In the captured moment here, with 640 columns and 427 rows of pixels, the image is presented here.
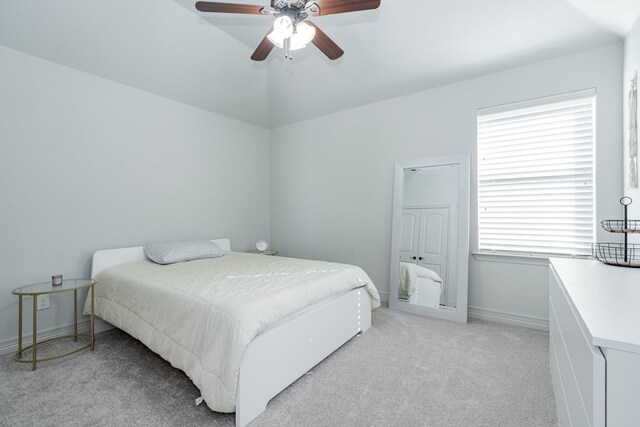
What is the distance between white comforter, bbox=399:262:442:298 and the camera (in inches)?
126

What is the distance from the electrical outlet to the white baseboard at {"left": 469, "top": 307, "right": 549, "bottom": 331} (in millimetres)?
3945

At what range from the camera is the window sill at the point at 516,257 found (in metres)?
2.71

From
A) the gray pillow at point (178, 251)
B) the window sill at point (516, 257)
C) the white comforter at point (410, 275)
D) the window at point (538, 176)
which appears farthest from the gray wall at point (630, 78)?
the gray pillow at point (178, 251)

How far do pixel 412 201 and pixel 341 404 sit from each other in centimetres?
225

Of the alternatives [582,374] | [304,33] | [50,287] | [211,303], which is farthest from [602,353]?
[50,287]

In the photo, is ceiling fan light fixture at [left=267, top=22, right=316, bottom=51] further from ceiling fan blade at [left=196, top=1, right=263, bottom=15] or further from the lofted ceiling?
the lofted ceiling

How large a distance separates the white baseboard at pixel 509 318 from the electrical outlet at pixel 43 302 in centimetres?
394

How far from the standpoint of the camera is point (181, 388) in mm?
1862

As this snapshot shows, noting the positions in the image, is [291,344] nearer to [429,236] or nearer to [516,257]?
[429,236]

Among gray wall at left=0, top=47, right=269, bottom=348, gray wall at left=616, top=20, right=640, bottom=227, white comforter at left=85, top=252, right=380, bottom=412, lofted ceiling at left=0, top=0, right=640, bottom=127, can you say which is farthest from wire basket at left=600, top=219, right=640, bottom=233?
gray wall at left=0, top=47, right=269, bottom=348

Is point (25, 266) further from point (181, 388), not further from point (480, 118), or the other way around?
point (480, 118)

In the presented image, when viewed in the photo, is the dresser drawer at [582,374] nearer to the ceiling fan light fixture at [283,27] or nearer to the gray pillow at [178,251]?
the ceiling fan light fixture at [283,27]

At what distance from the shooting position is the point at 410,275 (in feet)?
10.8

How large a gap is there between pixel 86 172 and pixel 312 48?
2581 mm
